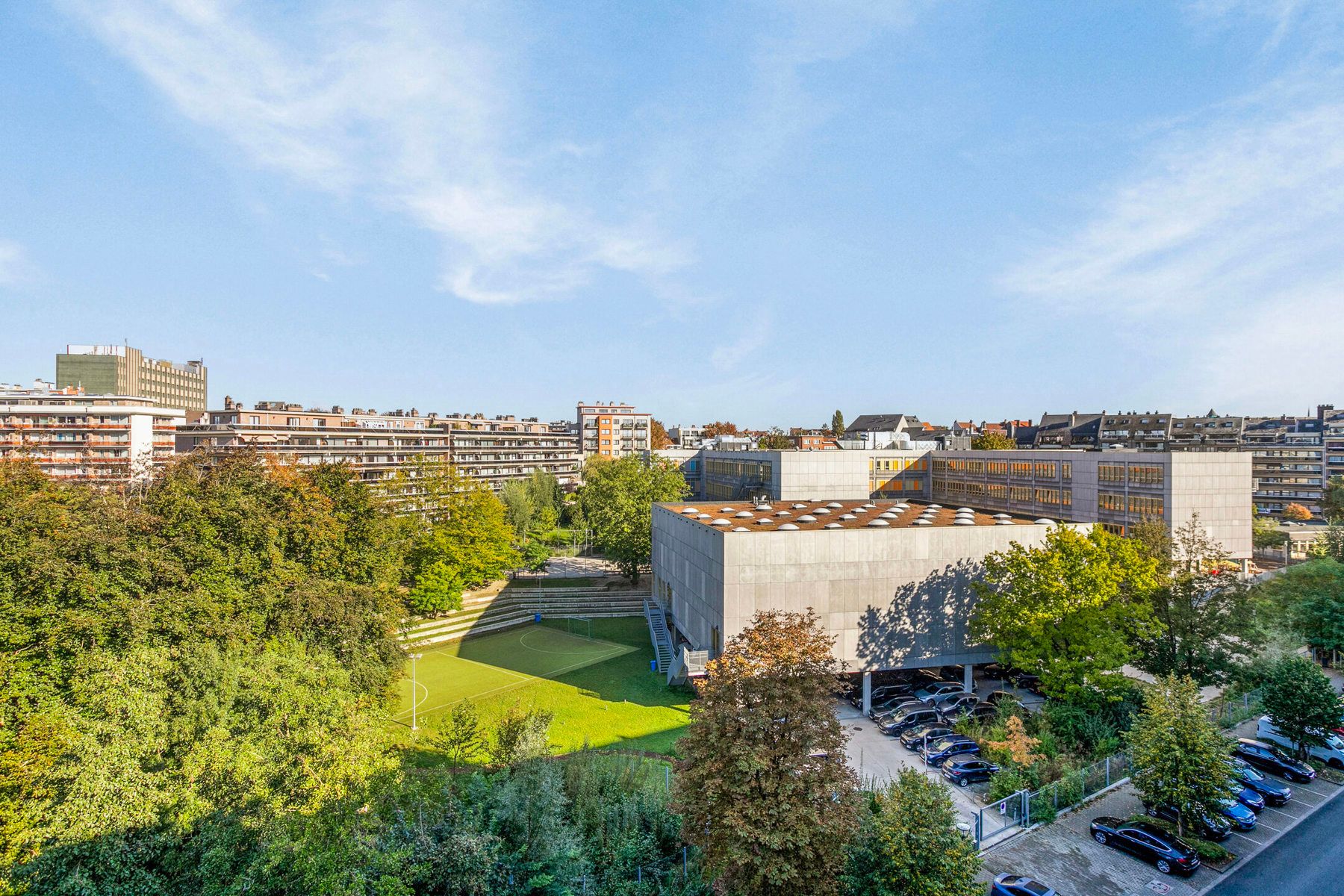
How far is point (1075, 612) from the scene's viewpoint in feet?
88.8

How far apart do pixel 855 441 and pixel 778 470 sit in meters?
31.4

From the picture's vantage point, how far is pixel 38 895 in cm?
1373

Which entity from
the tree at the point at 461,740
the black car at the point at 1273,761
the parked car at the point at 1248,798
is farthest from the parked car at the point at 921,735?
the tree at the point at 461,740

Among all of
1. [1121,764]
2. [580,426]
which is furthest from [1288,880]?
[580,426]

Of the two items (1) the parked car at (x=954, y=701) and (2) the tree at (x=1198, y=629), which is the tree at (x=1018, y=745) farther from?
(2) the tree at (x=1198, y=629)

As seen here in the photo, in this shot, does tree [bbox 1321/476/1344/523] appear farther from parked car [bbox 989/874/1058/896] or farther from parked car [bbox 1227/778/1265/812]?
parked car [bbox 989/874/1058/896]

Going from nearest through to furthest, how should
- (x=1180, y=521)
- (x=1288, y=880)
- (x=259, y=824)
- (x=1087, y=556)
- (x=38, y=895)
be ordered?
(x=38, y=895), (x=259, y=824), (x=1288, y=880), (x=1087, y=556), (x=1180, y=521)

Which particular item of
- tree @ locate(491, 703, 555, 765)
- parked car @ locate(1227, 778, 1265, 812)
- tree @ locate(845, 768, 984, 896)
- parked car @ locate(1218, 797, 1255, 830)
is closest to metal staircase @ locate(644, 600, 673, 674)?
tree @ locate(491, 703, 555, 765)

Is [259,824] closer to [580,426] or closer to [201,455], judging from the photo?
[201,455]

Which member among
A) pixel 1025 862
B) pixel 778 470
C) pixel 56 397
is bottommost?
pixel 1025 862

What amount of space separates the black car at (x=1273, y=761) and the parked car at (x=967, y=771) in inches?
344

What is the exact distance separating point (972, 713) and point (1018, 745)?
5.84m

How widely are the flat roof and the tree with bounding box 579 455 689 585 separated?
28.4ft

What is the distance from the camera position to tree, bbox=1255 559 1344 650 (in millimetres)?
32562
